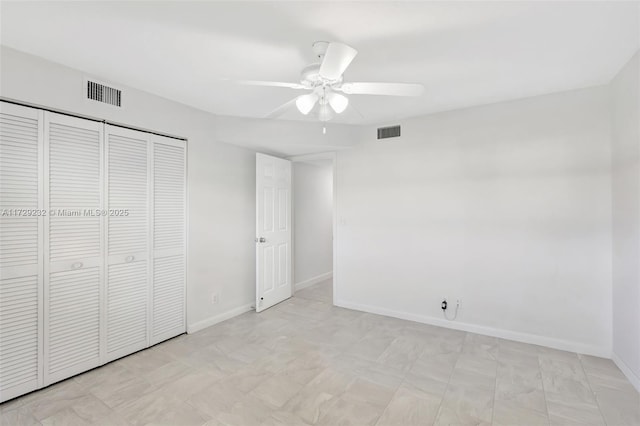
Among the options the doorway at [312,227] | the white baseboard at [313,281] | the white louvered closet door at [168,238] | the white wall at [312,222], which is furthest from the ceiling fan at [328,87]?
the white baseboard at [313,281]

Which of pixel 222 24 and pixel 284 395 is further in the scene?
pixel 284 395

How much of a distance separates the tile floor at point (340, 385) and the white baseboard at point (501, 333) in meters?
0.09

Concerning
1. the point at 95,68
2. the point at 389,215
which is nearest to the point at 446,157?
the point at 389,215

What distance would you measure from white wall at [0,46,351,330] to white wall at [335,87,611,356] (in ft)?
3.42

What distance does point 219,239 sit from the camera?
3627 millimetres

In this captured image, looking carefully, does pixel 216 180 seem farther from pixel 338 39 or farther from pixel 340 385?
pixel 340 385

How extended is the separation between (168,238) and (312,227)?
277 centimetres

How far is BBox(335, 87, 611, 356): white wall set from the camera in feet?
9.12

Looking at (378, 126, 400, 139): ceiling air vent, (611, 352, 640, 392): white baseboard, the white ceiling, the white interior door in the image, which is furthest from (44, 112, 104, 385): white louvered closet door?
(611, 352, 640, 392): white baseboard

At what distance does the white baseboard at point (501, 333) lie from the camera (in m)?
2.77

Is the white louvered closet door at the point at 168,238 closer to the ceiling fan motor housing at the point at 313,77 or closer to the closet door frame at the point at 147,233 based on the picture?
the closet door frame at the point at 147,233

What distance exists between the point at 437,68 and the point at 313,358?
2.69 m

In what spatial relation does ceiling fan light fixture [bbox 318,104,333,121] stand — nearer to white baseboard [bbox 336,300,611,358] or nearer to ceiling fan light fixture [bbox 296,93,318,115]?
ceiling fan light fixture [bbox 296,93,318,115]

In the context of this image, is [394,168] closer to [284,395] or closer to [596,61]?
[596,61]
